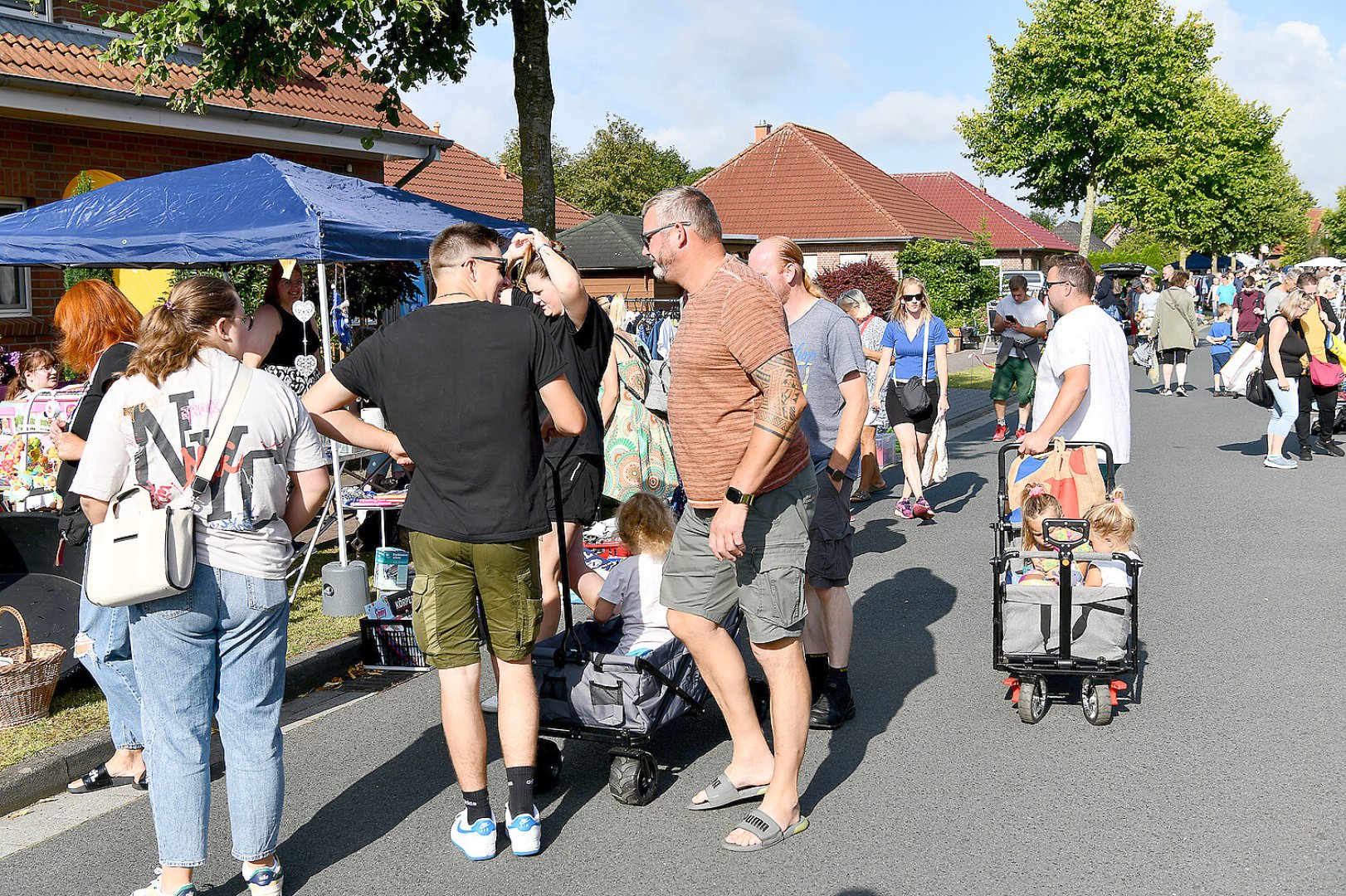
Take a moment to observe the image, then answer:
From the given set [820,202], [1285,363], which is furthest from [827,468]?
[820,202]

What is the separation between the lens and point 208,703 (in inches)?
141

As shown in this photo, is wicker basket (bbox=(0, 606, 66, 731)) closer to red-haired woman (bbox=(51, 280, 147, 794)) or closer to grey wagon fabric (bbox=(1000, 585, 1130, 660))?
red-haired woman (bbox=(51, 280, 147, 794))

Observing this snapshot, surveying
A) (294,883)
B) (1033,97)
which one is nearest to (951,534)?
(294,883)

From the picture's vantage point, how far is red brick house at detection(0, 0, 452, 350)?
11.8 m

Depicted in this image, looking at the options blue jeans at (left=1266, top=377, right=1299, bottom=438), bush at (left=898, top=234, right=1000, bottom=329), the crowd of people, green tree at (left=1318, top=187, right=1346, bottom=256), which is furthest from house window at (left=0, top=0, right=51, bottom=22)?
green tree at (left=1318, top=187, right=1346, bottom=256)

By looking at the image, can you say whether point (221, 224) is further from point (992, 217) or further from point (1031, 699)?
point (992, 217)

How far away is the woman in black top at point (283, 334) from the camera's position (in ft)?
23.5

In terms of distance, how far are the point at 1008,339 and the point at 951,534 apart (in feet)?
13.8

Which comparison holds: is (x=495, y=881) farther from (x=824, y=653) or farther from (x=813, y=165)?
(x=813, y=165)

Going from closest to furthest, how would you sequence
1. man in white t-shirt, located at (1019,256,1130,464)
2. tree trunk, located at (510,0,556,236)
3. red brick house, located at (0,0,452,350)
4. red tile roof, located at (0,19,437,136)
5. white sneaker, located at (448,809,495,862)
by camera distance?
white sneaker, located at (448,809,495,862) → man in white t-shirt, located at (1019,256,1130,464) → tree trunk, located at (510,0,556,236) → red tile roof, located at (0,19,437,136) → red brick house, located at (0,0,452,350)

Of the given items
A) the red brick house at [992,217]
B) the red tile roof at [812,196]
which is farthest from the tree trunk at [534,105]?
the red brick house at [992,217]

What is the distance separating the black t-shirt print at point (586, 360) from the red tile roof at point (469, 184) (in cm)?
1959

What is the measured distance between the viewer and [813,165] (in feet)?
136

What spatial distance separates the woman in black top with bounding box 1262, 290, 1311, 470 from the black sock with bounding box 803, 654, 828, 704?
27.7ft
